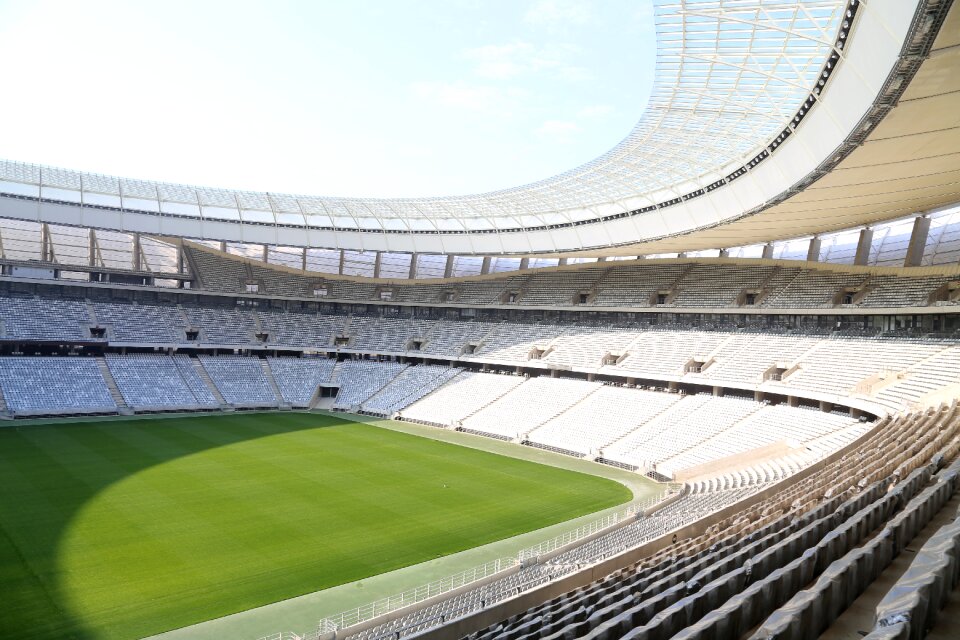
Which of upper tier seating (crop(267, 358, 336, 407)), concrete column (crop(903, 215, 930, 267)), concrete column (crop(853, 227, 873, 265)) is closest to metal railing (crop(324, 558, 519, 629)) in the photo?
concrete column (crop(903, 215, 930, 267))

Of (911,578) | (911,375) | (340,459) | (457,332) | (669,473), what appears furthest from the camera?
(457,332)

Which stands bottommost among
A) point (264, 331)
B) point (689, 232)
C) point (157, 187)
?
point (264, 331)

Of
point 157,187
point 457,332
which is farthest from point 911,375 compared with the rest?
point 157,187

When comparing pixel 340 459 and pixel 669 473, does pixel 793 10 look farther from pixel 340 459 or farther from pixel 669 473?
pixel 340 459

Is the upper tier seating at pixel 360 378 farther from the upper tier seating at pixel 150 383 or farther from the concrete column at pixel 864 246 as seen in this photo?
the concrete column at pixel 864 246

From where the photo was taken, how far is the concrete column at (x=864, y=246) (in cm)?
3328

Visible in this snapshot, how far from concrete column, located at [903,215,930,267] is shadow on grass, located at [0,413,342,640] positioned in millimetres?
30792

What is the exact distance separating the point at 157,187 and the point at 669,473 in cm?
3326

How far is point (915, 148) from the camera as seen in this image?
56.6 feet

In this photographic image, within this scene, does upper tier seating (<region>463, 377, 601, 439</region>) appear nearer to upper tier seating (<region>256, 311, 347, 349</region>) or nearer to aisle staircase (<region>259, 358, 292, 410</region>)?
aisle staircase (<region>259, 358, 292, 410</region>)

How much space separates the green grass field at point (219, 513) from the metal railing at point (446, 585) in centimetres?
166

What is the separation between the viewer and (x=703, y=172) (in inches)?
1134

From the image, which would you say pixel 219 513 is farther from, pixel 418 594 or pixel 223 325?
pixel 223 325

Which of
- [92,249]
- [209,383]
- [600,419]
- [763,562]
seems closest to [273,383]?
[209,383]
